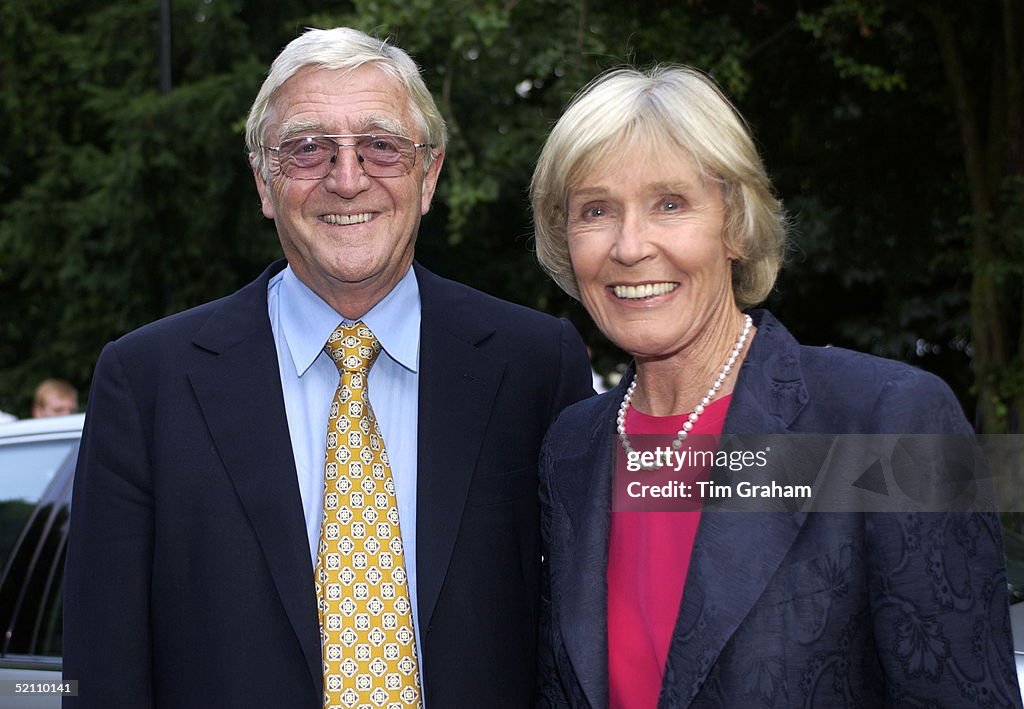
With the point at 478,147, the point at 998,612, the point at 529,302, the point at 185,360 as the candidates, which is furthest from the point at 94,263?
the point at 998,612

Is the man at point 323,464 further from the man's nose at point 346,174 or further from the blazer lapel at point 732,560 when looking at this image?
the blazer lapel at point 732,560

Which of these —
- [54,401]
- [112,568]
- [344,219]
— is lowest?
[112,568]

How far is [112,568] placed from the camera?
108 inches

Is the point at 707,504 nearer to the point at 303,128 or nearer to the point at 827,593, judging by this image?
the point at 827,593

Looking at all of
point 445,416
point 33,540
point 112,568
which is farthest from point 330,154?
point 33,540

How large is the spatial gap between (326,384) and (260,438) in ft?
0.66

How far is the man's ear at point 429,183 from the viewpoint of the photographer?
3.13 m

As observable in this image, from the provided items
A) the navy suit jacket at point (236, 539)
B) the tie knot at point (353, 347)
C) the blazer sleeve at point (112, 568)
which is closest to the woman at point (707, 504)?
the navy suit jacket at point (236, 539)

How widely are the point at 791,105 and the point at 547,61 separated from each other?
2.24 meters

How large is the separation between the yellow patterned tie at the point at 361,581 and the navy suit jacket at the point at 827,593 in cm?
33

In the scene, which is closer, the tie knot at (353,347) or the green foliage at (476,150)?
the tie knot at (353,347)

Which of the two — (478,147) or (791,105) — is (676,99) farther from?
(478,147)

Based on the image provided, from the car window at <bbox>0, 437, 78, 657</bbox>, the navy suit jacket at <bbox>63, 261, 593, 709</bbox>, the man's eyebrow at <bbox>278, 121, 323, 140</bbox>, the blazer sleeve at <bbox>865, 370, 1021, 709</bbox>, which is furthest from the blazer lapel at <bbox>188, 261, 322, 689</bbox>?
the car window at <bbox>0, 437, 78, 657</bbox>

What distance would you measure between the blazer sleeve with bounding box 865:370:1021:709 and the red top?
0.38 metres
